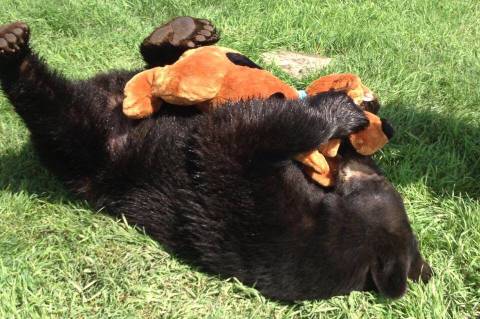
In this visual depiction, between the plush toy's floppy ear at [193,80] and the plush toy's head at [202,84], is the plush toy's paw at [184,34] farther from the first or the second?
the plush toy's floppy ear at [193,80]

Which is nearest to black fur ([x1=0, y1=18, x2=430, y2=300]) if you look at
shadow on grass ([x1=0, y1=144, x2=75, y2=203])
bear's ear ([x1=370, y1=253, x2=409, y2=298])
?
bear's ear ([x1=370, y1=253, x2=409, y2=298])

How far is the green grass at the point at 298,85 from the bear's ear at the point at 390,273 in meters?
0.12

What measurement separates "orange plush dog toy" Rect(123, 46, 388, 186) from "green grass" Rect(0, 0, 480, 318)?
0.63m

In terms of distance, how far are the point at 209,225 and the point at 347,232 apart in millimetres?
639

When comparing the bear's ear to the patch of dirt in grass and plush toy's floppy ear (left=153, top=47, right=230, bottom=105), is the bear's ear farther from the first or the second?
the patch of dirt in grass

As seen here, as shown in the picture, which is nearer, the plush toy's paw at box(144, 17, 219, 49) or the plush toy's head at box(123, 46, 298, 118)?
the plush toy's head at box(123, 46, 298, 118)

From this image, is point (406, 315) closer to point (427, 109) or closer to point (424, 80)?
point (427, 109)

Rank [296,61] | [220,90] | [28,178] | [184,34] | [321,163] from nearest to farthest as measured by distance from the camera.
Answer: [321,163] < [220,90] < [184,34] < [28,178] < [296,61]

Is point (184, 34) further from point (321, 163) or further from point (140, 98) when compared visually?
point (321, 163)

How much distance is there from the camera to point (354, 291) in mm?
2855

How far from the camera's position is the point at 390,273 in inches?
Result: 109

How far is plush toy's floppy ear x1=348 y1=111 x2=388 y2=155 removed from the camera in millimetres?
2916

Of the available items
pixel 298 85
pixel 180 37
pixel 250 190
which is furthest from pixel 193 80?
pixel 298 85

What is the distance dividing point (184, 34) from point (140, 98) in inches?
18.2
